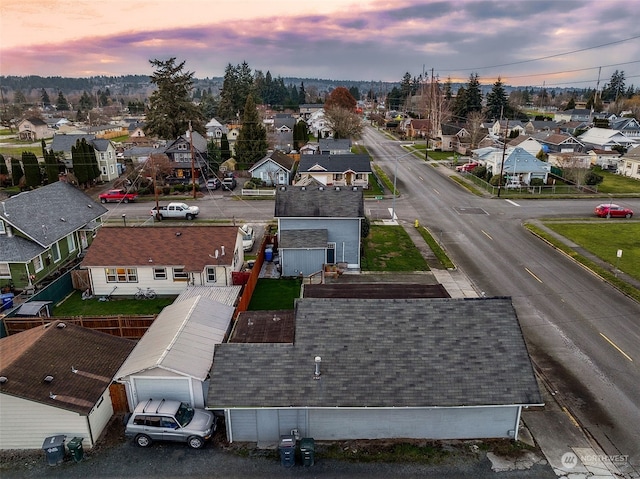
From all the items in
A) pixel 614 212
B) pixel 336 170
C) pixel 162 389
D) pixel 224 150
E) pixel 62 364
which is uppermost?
pixel 224 150

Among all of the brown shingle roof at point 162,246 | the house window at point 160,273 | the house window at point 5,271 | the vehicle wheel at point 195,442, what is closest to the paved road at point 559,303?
the vehicle wheel at point 195,442

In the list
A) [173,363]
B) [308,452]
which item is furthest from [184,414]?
[308,452]

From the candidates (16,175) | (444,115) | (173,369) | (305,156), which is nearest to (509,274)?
(173,369)

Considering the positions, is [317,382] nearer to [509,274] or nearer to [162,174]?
[509,274]

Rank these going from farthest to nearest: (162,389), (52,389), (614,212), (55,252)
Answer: (614,212) → (55,252) → (162,389) → (52,389)

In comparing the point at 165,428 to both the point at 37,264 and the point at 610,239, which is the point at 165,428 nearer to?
the point at 37,264

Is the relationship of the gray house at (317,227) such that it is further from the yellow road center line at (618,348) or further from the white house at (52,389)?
the yellow road center line at (618,348)

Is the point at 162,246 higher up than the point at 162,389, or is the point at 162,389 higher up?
the point at 162,246
